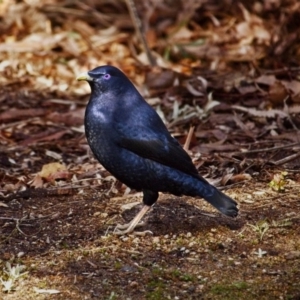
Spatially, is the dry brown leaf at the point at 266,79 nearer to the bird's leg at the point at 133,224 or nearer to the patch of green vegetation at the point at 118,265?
the bird's leg at the point at 133,224

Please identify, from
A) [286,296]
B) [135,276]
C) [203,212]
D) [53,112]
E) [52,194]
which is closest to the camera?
[286,296]

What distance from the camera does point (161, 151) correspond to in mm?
4957

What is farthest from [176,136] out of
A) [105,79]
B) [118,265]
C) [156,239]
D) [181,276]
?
[181,276]

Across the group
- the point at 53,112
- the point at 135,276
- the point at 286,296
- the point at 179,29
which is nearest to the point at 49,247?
the point at 135,276

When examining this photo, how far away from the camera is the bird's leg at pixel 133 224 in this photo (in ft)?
16.3

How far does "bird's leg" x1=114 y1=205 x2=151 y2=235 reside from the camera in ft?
16.3

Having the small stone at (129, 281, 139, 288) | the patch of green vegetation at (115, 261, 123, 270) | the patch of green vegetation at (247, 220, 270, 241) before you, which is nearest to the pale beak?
the patch of green vegetation at (115, 261, 123, 270)

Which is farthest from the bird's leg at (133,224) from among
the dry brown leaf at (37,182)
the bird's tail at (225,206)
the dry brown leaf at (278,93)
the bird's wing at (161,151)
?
the dry brown leaf at (278,93)

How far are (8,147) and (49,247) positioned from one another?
244cm

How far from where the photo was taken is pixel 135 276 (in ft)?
14.3

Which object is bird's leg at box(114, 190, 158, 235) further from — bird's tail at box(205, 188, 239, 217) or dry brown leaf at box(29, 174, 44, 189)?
dry brown leaf at box(29, 174, 44, 189)

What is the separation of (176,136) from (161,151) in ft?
6.49

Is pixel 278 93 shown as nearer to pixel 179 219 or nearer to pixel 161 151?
pixel 179 219

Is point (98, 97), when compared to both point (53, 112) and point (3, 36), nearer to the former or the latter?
point (53, 112)
